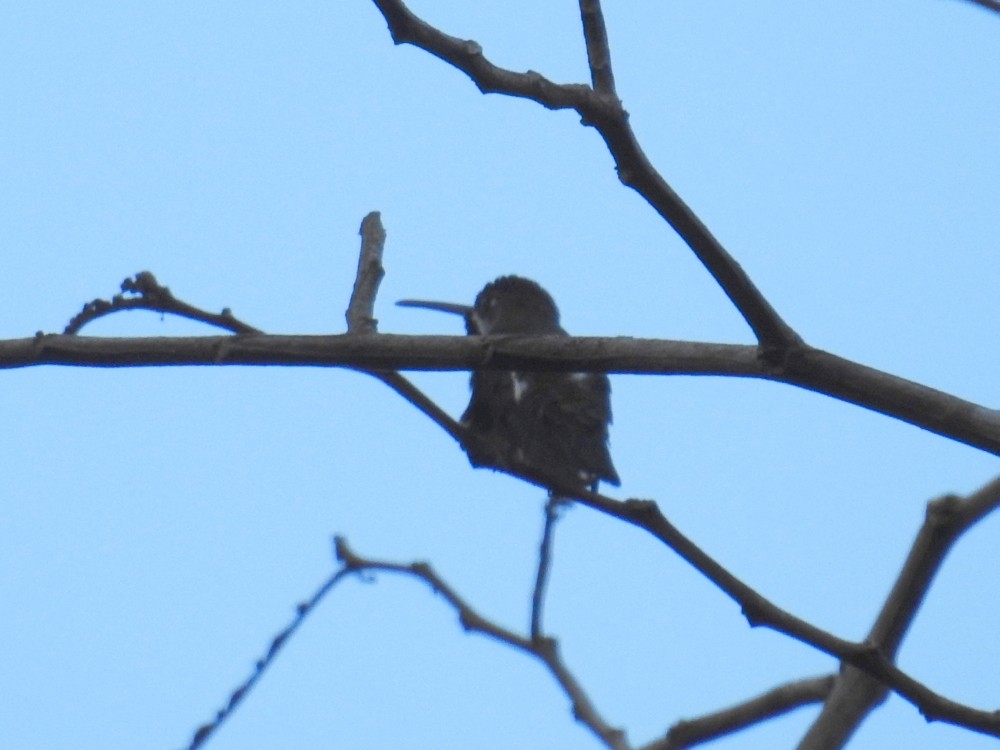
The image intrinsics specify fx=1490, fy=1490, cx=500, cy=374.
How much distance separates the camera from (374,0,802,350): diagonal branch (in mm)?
2234

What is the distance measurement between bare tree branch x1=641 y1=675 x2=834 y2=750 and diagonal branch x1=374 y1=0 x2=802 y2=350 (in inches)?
51.6

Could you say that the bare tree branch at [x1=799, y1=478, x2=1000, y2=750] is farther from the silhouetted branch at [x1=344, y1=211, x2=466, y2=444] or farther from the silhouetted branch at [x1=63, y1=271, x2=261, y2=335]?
the silhouetted branch at [x1=63, y1=271, x2=261, y2=335]

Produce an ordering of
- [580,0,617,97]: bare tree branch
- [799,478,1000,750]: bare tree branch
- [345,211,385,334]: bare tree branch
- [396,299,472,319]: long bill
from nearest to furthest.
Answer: [580,0,617,97]: bare tree branch, [799,478,1000,750]: bare tree branch, [345,211,385,334]: bare tree branch, [396,299,472,319]: long bill

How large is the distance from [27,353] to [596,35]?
1.14 m

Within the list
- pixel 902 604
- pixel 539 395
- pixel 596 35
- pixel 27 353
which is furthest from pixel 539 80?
pixel 539 395

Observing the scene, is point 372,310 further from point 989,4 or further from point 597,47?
point 989,4

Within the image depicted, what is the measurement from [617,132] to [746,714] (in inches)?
65.3

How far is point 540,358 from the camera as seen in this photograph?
8.31 feet

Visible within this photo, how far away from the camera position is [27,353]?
265 centimetres

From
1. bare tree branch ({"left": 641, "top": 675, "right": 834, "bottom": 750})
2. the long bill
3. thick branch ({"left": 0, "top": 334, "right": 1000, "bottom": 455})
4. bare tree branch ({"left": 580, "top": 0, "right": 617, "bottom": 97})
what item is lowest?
thick branch ({"left": 0, "top": 334, "right": 1000, "bottom": 455})

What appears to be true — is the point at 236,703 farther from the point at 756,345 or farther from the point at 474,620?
the point at 756,345

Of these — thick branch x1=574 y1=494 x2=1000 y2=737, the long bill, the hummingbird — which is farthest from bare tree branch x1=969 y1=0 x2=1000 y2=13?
the long bill

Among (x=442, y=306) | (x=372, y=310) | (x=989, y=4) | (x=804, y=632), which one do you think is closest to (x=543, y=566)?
(x=372, y=310)

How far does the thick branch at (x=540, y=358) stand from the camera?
2146mm
